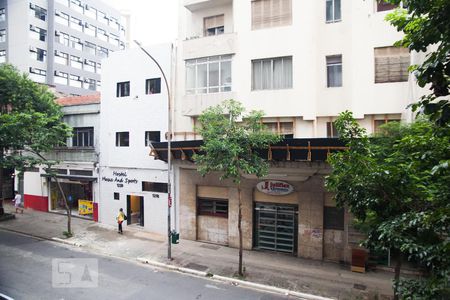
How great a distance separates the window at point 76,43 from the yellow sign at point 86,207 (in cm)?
3326

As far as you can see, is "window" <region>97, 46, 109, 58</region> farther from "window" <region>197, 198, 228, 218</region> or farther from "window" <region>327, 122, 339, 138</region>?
"window" <region>327, 122, 339, 138</region>

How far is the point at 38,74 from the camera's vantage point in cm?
4278

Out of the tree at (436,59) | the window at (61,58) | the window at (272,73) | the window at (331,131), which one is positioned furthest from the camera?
the window at (61,58)

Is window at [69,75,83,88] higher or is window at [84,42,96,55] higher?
window at [84,42,96,55]

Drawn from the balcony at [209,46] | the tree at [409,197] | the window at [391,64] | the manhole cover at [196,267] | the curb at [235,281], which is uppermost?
the balcony at [209,46]

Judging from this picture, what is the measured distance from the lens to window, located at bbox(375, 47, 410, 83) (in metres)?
14.0

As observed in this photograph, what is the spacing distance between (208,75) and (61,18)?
3876 centimetres

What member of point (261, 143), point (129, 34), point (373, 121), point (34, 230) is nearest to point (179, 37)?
point (261, 143)

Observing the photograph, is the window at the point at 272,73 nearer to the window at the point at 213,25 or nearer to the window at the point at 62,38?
the window at the point at 213,25

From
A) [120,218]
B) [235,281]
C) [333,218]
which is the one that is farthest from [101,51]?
[235,281]

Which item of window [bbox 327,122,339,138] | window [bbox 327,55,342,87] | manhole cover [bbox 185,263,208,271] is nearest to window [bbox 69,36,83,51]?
window [bbox 327,55,342,87]

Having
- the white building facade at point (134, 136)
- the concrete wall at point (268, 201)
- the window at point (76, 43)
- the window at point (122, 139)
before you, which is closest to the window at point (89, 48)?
the window at point (76, 43)

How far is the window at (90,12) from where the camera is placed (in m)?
49.0

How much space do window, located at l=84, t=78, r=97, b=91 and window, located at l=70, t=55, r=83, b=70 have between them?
2149 mm
